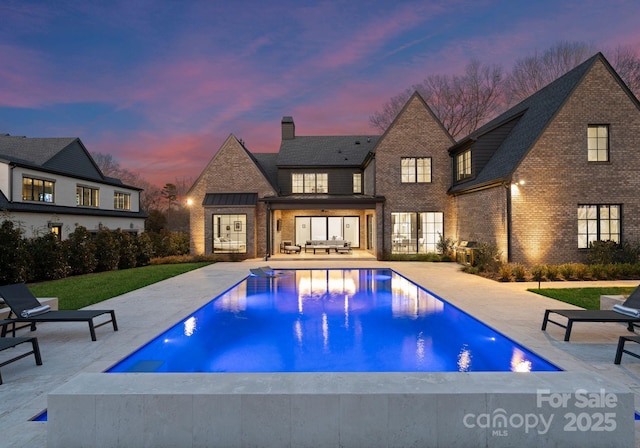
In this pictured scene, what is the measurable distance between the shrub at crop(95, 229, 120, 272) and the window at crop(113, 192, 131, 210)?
13204 millimetres

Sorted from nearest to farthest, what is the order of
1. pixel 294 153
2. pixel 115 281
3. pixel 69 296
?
pixel 69 296 < pixel 115 281 < pixel 294 153

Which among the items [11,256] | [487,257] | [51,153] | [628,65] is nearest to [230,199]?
[11,256]

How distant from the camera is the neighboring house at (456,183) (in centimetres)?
1506

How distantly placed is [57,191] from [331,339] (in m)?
24.7

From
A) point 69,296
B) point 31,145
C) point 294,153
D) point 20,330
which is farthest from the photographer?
point 294,153

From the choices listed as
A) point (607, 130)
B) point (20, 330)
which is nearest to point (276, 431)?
point (20, 330)

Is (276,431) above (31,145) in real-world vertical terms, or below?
below

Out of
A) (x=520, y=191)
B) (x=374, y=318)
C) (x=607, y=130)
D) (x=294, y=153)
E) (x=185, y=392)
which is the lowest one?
(x=374, y=318)

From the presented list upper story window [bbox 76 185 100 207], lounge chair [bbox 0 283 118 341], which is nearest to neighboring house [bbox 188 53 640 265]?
upper story window [bbox 76 185 100 207]

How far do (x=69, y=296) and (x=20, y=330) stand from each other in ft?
Result: 13.4

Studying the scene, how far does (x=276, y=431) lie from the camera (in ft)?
10.6

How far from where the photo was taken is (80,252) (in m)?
16.7

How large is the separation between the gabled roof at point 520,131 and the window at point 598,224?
373 cm

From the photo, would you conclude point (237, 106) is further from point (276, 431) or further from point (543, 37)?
point (276, 431)
